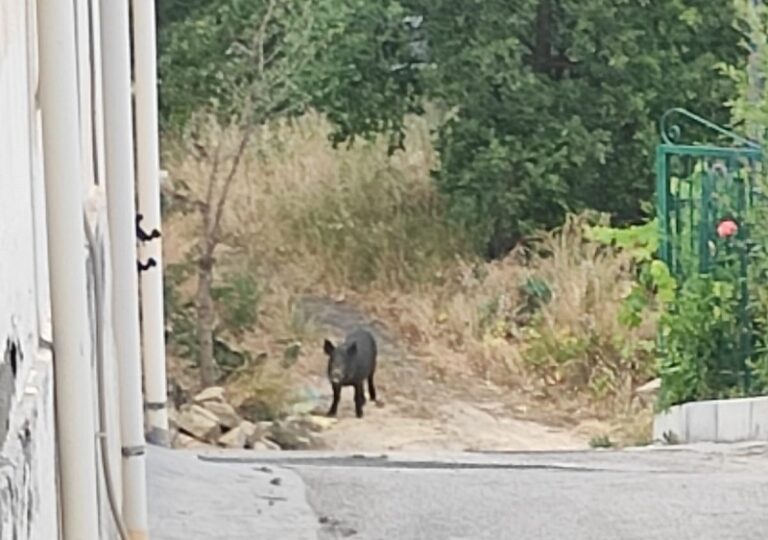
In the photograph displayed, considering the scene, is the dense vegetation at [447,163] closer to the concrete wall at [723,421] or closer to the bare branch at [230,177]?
the bare branch at [230,177]

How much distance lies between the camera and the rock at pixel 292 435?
211 inches

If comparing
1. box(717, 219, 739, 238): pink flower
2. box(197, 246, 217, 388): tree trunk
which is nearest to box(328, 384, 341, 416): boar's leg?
box(197, 246, 217, 388): tree trunk

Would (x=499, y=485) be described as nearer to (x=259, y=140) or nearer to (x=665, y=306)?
(x=665, y=306)

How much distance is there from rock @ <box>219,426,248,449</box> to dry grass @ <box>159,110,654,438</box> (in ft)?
0.84

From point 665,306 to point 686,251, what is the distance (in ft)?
0.71

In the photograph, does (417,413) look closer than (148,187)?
No

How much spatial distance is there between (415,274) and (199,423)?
100 cm

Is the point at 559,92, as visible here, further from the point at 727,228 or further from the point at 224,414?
the point at 224,414

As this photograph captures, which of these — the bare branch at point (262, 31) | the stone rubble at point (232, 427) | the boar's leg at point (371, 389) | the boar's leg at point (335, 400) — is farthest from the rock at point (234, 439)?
the bare branch at point (262, 31)

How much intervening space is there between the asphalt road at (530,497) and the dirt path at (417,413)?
886 mm

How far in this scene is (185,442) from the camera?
5203mm

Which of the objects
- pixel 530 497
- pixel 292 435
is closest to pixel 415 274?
pixel 292 435

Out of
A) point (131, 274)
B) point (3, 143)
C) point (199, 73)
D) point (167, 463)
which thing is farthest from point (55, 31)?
point (199, 73)

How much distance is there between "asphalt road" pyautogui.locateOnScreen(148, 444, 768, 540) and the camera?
11.5 feet
